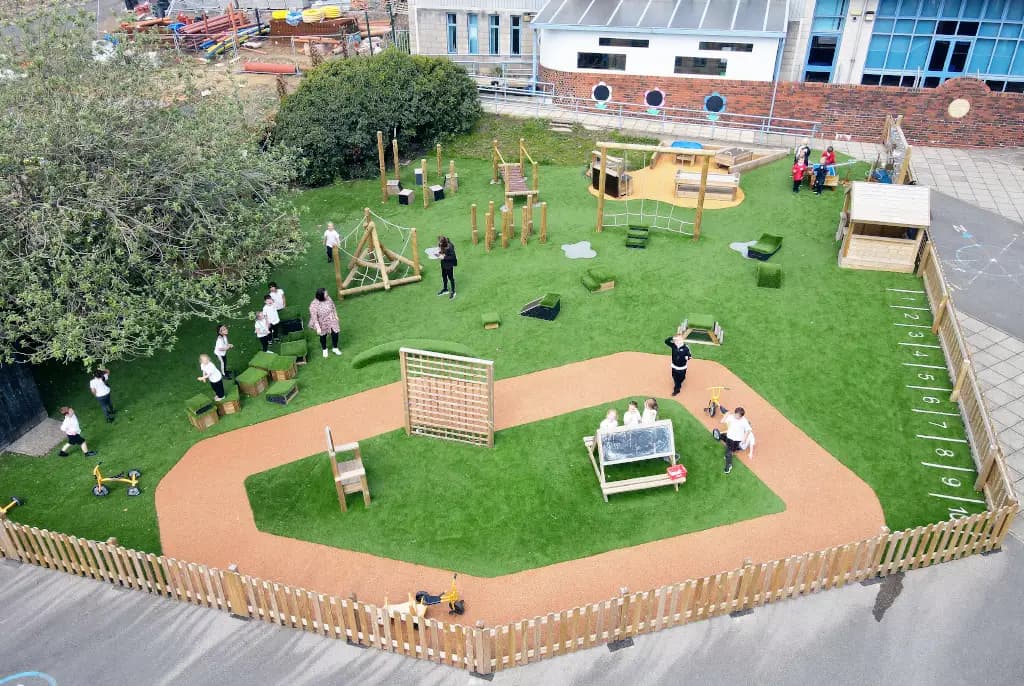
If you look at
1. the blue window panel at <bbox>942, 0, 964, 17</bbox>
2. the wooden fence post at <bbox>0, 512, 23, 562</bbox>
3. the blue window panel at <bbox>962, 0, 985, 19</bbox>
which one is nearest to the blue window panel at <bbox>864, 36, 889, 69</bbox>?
the blue window panel at <bbox>942, 0, 964, 17</bbox>

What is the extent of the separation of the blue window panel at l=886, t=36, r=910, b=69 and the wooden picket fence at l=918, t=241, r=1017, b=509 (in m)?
17.8

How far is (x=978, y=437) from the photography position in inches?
546

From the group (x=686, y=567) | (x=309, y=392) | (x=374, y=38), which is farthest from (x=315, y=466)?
(x=374, y=38)

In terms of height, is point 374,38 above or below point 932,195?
above

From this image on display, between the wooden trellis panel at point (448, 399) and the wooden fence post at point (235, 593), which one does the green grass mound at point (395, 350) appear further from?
the wooden fence post at point (235, 593)

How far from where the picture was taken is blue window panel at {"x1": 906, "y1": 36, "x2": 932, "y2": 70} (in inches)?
1278

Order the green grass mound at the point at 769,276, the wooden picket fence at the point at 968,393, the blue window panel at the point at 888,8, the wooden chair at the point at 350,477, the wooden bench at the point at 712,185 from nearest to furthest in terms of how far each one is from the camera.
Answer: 1. the wooden picket fence at the point at 968,393
2. the wooden chair at the point at 350,477
3. the green grass mound at the point at 769,276
4. the wooden bench at the point at 712,185
5. the blue window panel at the point at 888,8

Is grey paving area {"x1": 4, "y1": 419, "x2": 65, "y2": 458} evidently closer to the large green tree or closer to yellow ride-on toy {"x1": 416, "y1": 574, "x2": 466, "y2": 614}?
the large green tree

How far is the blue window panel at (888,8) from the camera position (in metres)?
32.2

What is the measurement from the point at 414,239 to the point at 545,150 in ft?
36.5

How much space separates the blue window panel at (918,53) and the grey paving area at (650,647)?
28.0 meters

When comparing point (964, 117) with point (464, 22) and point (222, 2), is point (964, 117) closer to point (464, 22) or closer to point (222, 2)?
point (464, 22)

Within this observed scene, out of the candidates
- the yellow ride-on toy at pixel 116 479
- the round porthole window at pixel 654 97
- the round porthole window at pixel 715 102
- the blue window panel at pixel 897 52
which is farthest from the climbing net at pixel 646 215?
the blue window panel at pixel 897 52

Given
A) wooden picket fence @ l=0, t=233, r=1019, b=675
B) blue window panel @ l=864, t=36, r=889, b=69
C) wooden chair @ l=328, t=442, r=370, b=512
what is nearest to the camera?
wooden picket fence @ l=0, t=233, r=1019, b=675
